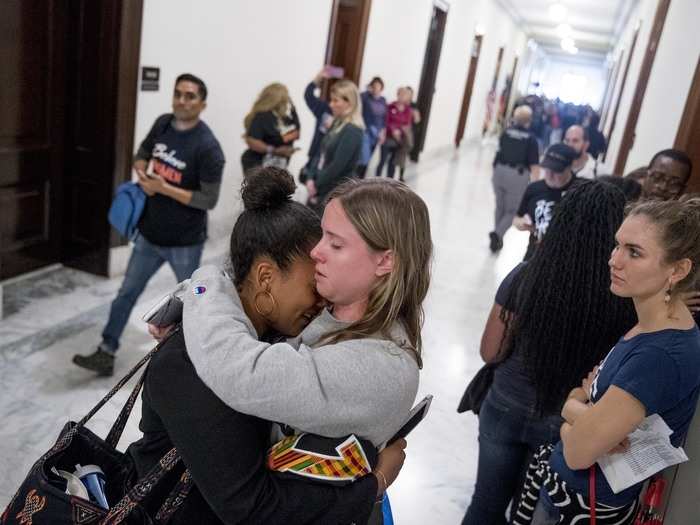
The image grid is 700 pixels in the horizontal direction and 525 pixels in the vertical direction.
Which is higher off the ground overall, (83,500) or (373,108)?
(373,108)

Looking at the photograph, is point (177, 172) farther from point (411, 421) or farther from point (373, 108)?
point (373, 108)

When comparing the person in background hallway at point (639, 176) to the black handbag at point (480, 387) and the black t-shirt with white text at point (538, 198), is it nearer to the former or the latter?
the black t-shirt with white text at point (538, 198)

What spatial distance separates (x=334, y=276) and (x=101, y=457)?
575mm

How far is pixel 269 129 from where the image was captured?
482 centimetres

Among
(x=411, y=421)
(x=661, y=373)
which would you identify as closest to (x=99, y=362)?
(x=411, y=421)

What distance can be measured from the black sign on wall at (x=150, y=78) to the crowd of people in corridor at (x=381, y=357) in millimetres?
2958

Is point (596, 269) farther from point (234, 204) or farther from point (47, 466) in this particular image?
point (234, 204)

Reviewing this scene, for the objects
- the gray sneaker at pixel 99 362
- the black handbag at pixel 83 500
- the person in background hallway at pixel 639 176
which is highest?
the person in background hallway at pixel 639 176

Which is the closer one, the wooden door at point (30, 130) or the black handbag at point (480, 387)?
the black handbag at point (480, 387)

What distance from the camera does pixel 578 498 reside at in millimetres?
1506

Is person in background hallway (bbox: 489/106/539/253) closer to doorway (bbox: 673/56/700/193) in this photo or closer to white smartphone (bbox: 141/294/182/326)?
doorway (bbox: 673/56/700/193)

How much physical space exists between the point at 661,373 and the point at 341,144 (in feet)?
9.94

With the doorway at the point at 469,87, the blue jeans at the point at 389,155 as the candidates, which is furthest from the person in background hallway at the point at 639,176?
the doorway at the point at 469,87

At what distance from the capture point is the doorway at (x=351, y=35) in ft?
24.0
